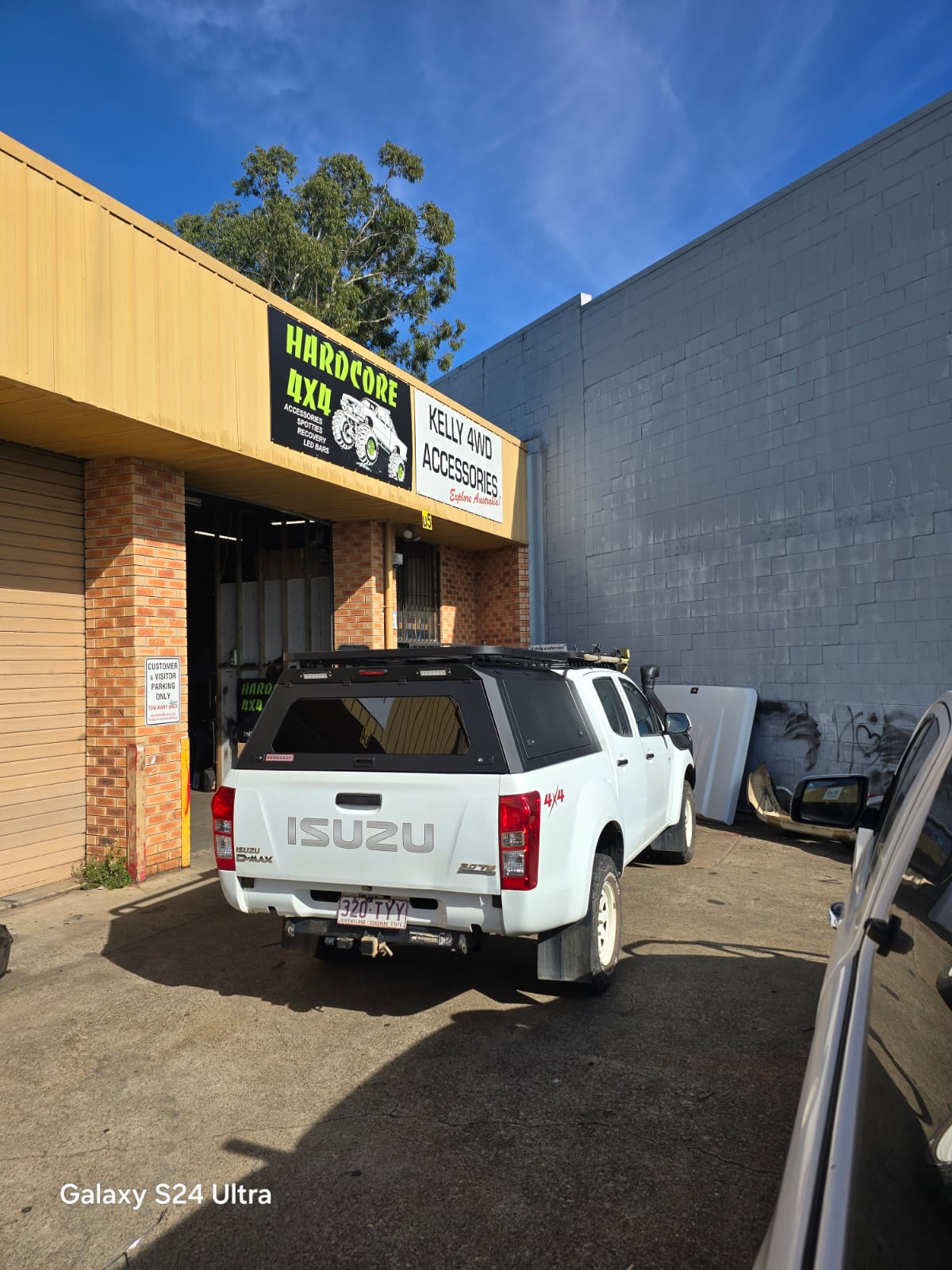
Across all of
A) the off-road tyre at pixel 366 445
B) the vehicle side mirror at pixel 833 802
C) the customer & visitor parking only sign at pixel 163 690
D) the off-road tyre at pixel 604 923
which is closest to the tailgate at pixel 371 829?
the off-road tyre at pixel 604 923

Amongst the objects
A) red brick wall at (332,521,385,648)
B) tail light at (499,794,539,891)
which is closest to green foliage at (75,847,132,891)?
red brick wall at (332,521,385,648)

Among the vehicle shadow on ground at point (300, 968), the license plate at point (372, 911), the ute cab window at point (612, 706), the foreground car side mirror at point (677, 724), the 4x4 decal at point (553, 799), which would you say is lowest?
the vehicle shadow on ground at point (300, 968)

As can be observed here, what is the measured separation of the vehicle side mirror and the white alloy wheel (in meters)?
1.67

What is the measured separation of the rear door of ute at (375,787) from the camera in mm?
3857

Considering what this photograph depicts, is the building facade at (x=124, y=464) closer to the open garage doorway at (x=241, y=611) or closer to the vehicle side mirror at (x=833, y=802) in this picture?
the open garage doorway at (x=241, y=611)

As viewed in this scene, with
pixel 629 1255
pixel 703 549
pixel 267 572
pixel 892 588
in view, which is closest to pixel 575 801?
pixel 629 1255

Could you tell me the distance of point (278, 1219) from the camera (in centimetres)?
270

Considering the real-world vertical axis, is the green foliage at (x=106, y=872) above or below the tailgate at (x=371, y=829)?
below

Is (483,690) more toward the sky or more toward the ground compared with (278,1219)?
more toward the sky

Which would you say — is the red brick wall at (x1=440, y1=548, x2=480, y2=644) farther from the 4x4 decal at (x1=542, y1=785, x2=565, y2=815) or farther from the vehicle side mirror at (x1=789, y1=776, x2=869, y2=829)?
the vehicle side mirror at (x1=789, y1=776, x2=869, y2=829)

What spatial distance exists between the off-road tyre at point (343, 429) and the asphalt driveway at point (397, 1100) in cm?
524

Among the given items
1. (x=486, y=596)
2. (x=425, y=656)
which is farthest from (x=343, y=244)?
(x=425, y=656)

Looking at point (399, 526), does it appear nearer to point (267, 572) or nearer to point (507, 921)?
point (267, 572)

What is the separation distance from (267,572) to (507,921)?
359 inches
